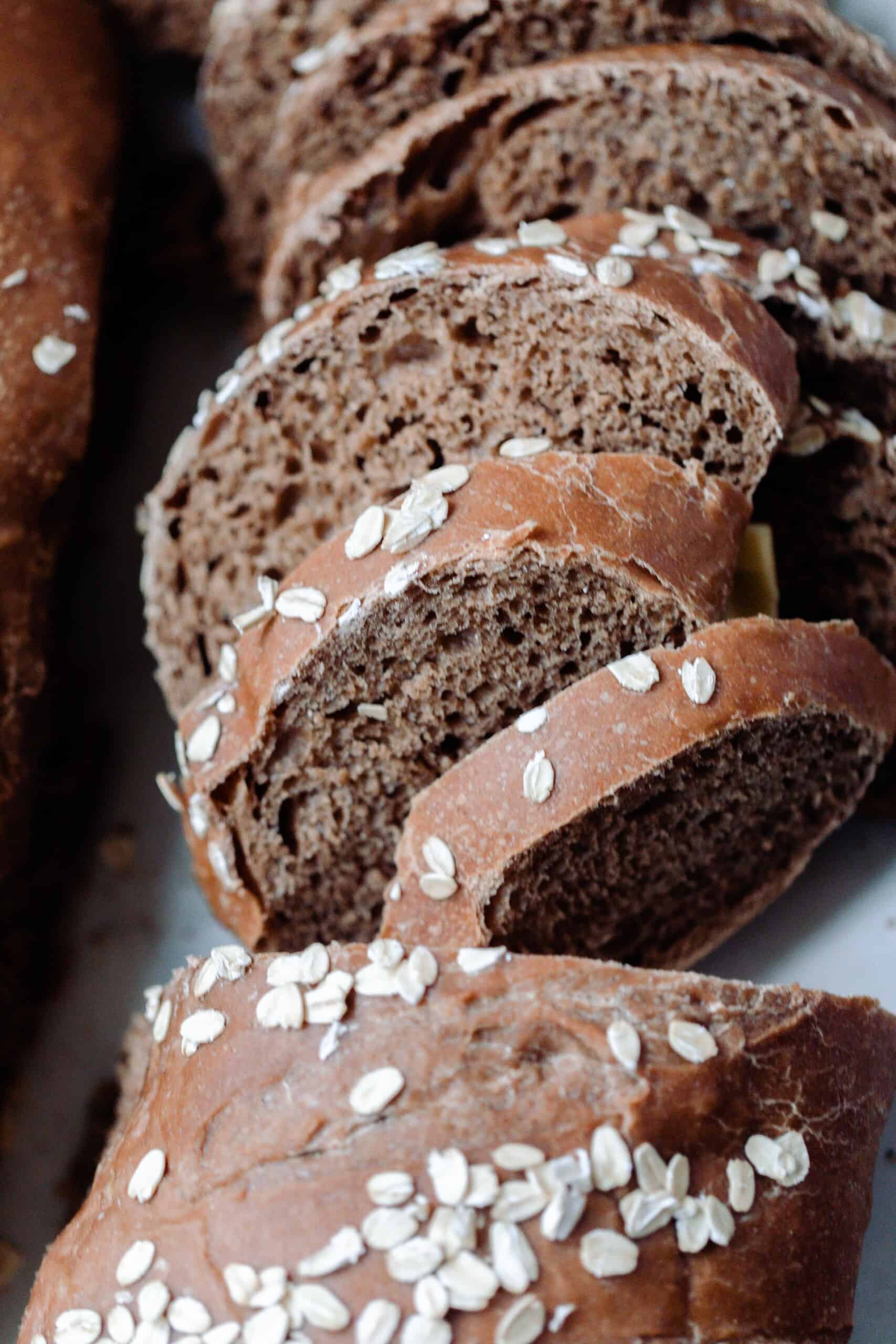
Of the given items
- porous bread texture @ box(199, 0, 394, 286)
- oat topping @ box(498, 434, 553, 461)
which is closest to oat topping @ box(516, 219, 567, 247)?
oat topping @ box(498, 434, 553, 461)

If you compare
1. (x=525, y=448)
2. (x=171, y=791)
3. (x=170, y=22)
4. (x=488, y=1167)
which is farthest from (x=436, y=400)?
(x=170, y=22)

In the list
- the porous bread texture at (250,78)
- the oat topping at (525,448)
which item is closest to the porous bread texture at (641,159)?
the porous bread texture at (250,78)

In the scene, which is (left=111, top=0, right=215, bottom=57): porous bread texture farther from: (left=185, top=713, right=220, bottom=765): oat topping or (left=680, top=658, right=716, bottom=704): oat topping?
(left=680, top=658, right=716, bottom=704): oat topping

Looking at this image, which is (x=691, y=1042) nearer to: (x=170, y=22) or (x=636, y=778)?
(x=636, y=778)

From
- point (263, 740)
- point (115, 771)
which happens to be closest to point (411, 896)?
point (263, 740)

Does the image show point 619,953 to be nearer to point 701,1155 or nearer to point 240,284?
point 701,1155
